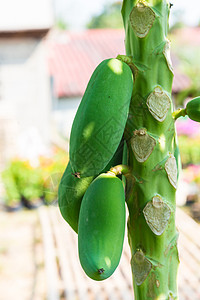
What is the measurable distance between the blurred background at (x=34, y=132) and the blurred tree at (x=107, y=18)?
27.5 meters

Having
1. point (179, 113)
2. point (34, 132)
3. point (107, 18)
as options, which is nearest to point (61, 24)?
point (107, 18)

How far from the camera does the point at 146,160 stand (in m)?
0.55

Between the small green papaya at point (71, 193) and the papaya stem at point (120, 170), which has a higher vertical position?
the papaya stem at point (120, 170)

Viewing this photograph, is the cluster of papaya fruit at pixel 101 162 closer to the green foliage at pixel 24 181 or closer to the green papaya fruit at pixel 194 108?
the green papaya fruit at pixel 194 108

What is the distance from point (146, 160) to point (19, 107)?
7.73m

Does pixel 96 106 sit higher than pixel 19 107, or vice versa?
pixel 96 106

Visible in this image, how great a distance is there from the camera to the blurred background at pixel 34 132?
3914 millimetres

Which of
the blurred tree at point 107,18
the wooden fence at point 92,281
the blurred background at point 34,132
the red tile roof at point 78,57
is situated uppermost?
the wooden fence at point 92,281

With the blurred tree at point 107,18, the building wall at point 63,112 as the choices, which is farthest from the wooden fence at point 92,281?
the blurred tree at point 107,18

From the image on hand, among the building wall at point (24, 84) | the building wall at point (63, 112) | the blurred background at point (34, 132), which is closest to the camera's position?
the blurred background at point (34, 132)

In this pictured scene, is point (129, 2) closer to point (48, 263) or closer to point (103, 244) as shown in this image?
point (103, 244)

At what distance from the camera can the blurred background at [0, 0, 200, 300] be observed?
3.91 metres

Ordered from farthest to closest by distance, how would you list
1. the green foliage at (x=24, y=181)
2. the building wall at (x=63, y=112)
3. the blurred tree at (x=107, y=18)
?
the blurred tree at (x=107, y=18)
the building wall at (x=63, y=112)
the green foliage at (x=24, y=181)

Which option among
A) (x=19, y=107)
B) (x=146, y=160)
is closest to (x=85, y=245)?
(x=146, y=160)
